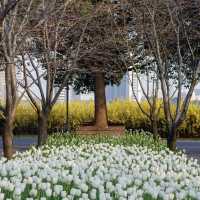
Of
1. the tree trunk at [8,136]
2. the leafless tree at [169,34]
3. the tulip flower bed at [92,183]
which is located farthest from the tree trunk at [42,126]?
the tulip flower bed at [92,183]

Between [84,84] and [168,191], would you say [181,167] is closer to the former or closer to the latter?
[168,191]

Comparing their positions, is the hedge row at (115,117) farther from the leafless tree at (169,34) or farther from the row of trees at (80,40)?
the leafless tree at (169,34)

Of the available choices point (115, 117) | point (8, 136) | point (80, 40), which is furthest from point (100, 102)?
point (8, 136)

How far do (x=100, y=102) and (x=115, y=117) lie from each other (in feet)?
36.8

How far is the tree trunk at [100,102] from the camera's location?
2345 centimetres

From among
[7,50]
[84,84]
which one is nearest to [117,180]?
[7,50]

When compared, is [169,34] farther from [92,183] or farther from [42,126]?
[92,183]

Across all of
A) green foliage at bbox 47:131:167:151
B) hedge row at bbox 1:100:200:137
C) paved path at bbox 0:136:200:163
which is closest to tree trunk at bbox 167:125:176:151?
green foliage at bbox 47:131:167:151

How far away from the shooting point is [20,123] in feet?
120

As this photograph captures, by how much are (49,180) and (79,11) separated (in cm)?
971

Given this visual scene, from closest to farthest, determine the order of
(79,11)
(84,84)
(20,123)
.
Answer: (79,11)
(84,84)
(20,123)

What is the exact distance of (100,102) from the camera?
2402 centimetres

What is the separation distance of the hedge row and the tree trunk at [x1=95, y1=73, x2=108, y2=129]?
29.9 feet

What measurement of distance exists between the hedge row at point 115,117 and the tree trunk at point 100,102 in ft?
29.9
